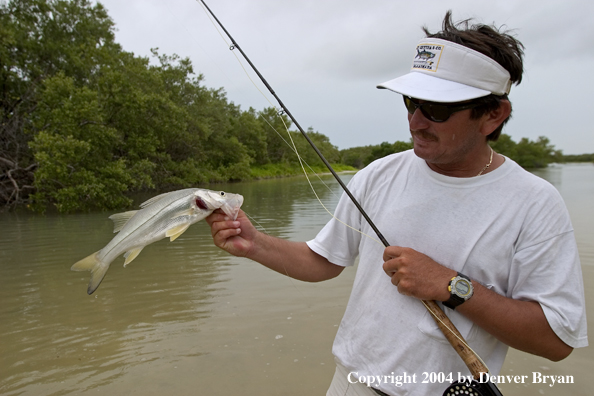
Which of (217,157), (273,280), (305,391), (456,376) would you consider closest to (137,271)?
(273,280)

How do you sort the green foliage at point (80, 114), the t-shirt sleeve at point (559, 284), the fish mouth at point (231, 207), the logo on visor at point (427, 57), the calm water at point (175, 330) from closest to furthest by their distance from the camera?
the t-shirt sleeve at point (559, 284), the logo on visor at point (427, 57), the fish mouth at point (231, 207), the calm water at point (175, 330), the green foliage at point (80, 114)

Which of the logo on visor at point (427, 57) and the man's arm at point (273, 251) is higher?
the logo on visor at point (427, 57)

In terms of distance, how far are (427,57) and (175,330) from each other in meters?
4.76

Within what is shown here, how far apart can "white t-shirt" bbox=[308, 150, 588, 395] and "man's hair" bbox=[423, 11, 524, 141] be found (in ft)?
0.86

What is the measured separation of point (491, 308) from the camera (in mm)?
1455

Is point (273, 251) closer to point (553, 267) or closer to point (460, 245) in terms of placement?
point (460, 245)

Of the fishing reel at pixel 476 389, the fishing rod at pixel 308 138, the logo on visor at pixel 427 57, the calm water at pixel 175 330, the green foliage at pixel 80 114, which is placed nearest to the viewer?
the fishing reel at pixel 476 389

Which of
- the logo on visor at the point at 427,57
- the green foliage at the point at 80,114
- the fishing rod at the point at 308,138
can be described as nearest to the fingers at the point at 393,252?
the fishing rod at the point at 308,138

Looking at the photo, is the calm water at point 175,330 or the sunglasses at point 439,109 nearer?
the sunglasses at point 439,109

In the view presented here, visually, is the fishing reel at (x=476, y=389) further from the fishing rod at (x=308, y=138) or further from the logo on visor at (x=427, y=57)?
the logo on visor at (x=427, y=57)

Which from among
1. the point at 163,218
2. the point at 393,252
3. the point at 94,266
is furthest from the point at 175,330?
the point at 393,252

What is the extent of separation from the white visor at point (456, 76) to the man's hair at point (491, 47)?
5 centimetres

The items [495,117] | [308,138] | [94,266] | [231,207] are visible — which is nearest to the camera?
[495,117]

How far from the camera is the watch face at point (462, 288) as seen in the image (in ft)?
4.80
